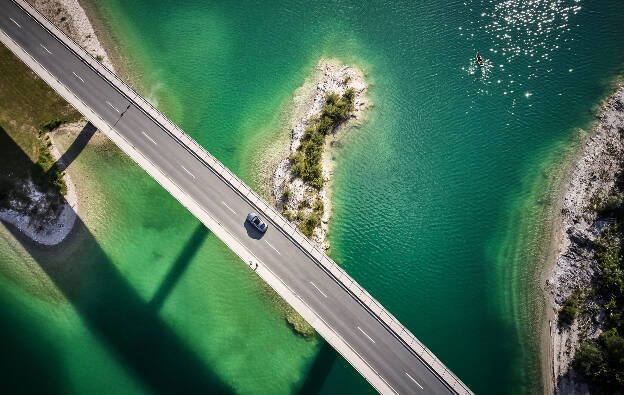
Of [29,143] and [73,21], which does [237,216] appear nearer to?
[29,143]

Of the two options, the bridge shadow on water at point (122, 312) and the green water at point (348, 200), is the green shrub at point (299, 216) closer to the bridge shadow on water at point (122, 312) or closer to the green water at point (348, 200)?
the green water at point (348, 200)

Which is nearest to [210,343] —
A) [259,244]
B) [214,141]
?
[259,244]

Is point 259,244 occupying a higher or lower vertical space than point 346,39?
lower

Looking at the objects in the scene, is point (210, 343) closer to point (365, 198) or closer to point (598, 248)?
point (365, 198)

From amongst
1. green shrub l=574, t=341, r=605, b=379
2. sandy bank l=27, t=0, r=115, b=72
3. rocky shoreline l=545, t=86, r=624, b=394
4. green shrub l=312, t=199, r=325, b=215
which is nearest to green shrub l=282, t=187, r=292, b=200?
green shrub l=312, t=199, r=325, b=215

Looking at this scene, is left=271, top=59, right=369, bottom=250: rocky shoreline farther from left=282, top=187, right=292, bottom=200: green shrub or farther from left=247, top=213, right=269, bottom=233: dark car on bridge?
left=247, top=213, right=269, bottom=233: dark car on bridge

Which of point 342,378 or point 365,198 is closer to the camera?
point 342,378

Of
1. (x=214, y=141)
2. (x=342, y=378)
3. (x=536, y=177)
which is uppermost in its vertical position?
(x=536, y=177)
